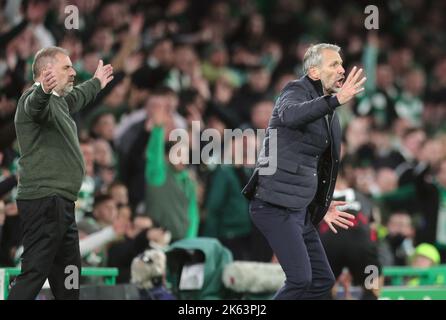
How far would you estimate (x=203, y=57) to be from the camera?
42.7ft

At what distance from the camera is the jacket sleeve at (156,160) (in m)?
9.45

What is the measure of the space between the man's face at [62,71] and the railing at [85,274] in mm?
1476

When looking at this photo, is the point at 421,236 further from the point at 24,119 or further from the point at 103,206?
the point at 24,119

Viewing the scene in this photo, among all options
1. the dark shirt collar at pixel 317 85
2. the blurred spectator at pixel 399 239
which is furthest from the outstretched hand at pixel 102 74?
the blurred spectator at pixel 399 239

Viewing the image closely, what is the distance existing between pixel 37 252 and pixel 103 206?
2.98 m

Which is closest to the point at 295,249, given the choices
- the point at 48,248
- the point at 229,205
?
the point at 48,248

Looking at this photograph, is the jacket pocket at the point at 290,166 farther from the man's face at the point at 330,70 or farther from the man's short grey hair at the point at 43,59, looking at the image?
the man's short grey hair at the point at 43,59

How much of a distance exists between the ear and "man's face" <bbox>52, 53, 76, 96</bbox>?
144cm

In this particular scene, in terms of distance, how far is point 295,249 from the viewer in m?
6.17

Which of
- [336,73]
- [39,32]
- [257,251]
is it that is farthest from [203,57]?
[336,73]

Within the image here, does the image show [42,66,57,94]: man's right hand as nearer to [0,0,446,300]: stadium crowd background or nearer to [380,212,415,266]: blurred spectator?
[0,0,446,300]: stadium crowd background

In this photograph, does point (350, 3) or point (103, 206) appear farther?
point (350, 3)

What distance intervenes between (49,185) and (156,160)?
3392mm
